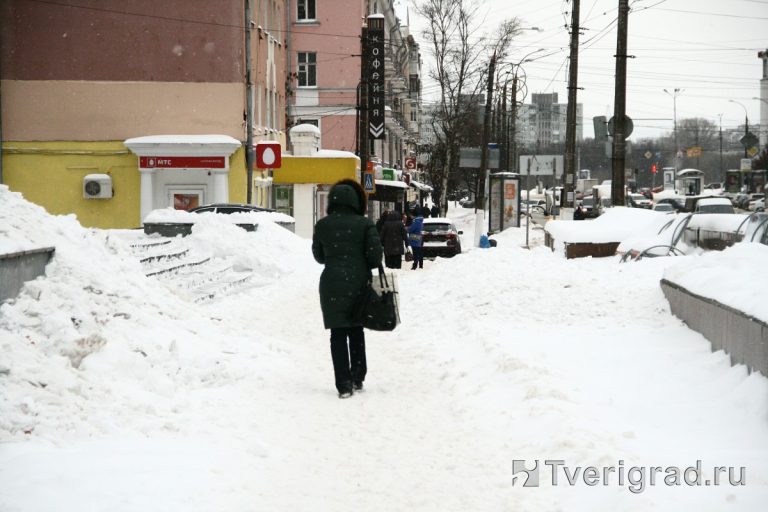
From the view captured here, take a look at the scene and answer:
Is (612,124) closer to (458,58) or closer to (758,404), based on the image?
(758,404)

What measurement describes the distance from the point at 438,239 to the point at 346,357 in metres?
23.8

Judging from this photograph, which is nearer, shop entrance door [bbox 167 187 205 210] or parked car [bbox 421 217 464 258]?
parked car [bbox 421 217 464 258]

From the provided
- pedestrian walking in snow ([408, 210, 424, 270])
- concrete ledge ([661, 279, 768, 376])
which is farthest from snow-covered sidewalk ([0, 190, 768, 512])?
pedestrian walking in snow ([408, 210, 424, 270])

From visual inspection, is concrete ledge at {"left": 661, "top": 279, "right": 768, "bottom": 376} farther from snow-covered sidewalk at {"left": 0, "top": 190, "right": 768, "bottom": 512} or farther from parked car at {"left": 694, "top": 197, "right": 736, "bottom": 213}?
parked car at {"left": 694, "top": 197, "right": 736, "bottom": 213}

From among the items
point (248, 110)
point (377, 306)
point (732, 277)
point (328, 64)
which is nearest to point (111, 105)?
point (248, 110)

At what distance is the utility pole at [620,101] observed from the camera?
2572 cm

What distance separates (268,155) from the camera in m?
33.2

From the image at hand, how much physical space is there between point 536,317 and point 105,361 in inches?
243

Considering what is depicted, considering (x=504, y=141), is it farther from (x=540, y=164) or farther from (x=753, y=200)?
(x=540, y=164)

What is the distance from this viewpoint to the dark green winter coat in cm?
873

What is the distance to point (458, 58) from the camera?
174 feet

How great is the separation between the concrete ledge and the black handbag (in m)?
2.71

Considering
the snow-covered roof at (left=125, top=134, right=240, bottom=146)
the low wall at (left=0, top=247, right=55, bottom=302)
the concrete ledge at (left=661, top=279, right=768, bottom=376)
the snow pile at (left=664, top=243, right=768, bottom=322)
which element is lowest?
the concrete ledge at (left=661, top=279, right=768, bottom=376)

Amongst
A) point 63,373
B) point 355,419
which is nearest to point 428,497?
point 355,419
